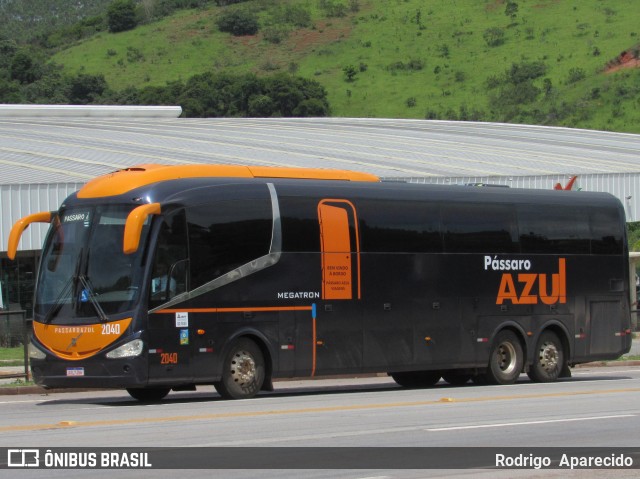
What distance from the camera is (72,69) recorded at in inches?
6083

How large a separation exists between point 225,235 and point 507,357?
23.4 feet

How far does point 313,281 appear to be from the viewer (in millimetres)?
21094

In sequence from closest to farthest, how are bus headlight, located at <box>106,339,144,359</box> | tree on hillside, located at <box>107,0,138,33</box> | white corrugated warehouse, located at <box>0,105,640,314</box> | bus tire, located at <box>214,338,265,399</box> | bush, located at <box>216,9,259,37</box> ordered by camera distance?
1. bus headlight, located at <box>106,339,144,359</box>
2. bus tire, located at <box>214,338,265,399</box>
3. white corrugated warehouse, located at <box>0,105,640,314</box>
4. bush, located at <box>216,9,259,37</box>
5. tree on hillside, located at <box>107,0,138,33</box>

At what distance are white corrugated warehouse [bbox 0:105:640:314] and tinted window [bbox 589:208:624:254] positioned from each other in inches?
502

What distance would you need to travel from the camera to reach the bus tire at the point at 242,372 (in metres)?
20.0

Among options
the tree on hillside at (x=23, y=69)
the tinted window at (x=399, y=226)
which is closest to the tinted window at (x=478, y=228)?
→ the tinted window at (x=399, y=226)

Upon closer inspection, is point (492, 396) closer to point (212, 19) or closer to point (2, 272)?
point (2, 272)

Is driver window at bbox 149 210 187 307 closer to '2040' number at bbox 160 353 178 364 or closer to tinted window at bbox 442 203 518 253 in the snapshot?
'2040' number at bbox 160 353 178 364

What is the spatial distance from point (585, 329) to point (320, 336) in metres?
6.91

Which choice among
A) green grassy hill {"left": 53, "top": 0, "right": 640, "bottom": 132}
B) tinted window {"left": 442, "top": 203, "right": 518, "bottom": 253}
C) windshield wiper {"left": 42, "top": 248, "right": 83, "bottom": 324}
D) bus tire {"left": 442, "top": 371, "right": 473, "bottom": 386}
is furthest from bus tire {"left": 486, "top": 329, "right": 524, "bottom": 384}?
green grassy hill {"left": 53, "top": 0, "right": 640, "bottom": 132}

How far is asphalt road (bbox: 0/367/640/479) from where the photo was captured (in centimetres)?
1373

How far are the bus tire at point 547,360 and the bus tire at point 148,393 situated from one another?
25.2 ft

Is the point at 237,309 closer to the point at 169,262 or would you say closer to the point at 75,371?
the point at 169,262

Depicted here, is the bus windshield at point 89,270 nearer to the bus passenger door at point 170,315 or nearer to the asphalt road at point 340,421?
the bus passenger door at point 170,315
